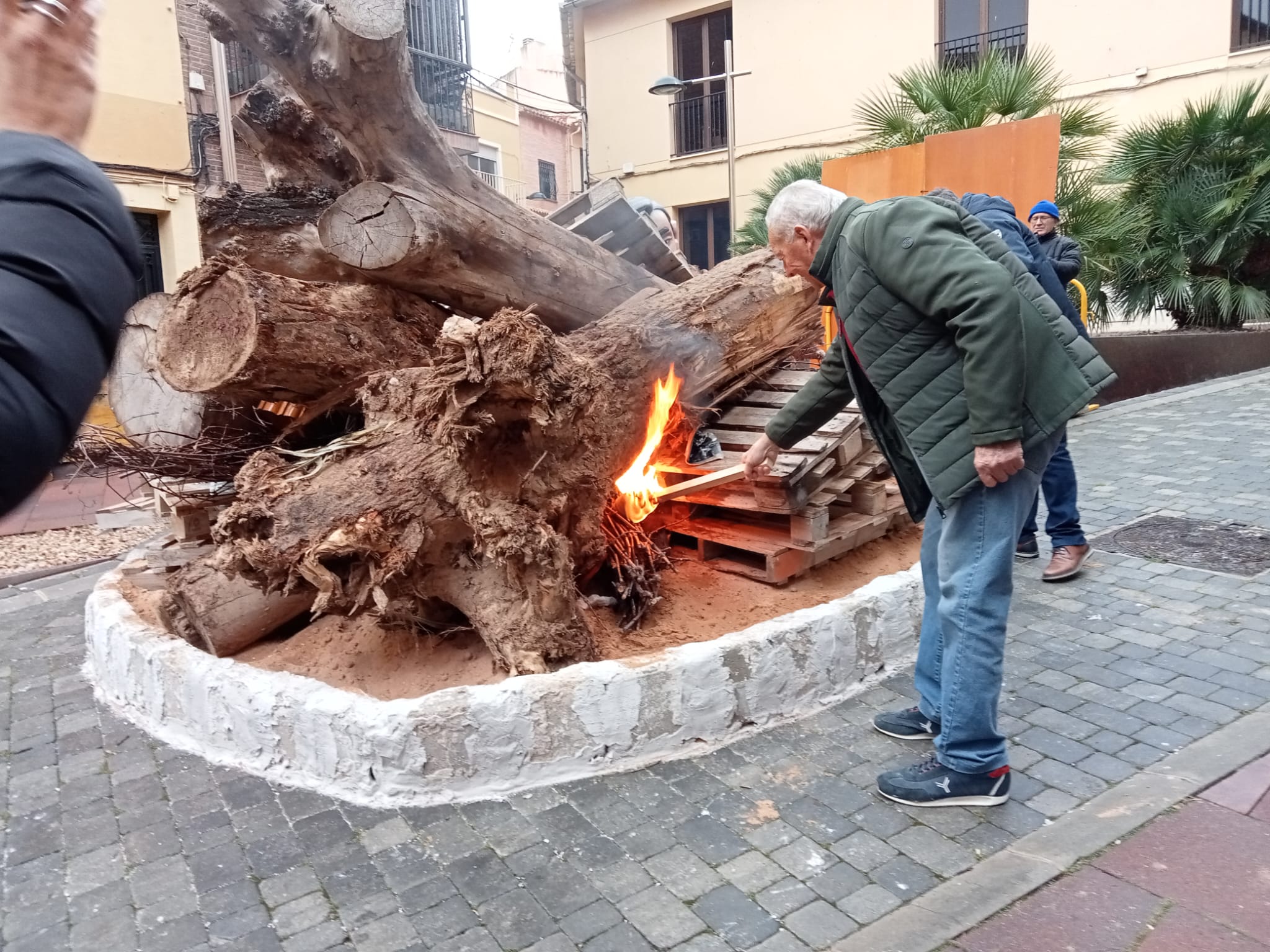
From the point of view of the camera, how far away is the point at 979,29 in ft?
49.8

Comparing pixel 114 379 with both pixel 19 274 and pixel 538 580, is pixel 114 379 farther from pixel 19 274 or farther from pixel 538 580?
pixel 19 274

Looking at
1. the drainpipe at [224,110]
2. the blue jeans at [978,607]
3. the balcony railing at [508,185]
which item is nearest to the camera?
the blue jeans at [978,607]

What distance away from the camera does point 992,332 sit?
254cm

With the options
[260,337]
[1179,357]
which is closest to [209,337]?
[260,337]

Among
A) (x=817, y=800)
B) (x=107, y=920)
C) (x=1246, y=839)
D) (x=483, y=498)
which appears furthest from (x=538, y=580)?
(x=1246, y=839)

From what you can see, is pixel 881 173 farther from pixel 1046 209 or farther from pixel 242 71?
pixel 242 71

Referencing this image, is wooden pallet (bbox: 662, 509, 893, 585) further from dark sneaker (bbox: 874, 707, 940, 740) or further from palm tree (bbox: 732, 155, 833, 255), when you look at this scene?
palm tree (bbox: 732, 155, 833, 255)

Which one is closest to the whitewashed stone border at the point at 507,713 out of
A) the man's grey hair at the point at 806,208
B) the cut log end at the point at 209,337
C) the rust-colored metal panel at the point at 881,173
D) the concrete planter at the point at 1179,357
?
the cut log end at the point at 209,337

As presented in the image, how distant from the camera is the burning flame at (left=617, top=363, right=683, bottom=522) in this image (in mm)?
4477

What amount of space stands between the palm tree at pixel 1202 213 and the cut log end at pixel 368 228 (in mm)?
10259

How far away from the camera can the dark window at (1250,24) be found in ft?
40.8

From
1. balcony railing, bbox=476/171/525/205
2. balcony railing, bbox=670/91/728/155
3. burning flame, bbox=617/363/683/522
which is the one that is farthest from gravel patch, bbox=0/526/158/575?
balcony railing, bbox=476/171/525/205

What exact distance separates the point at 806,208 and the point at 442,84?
1710 cm

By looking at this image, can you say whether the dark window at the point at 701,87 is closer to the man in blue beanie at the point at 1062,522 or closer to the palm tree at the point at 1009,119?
the palm tree at the point at 1009,119
